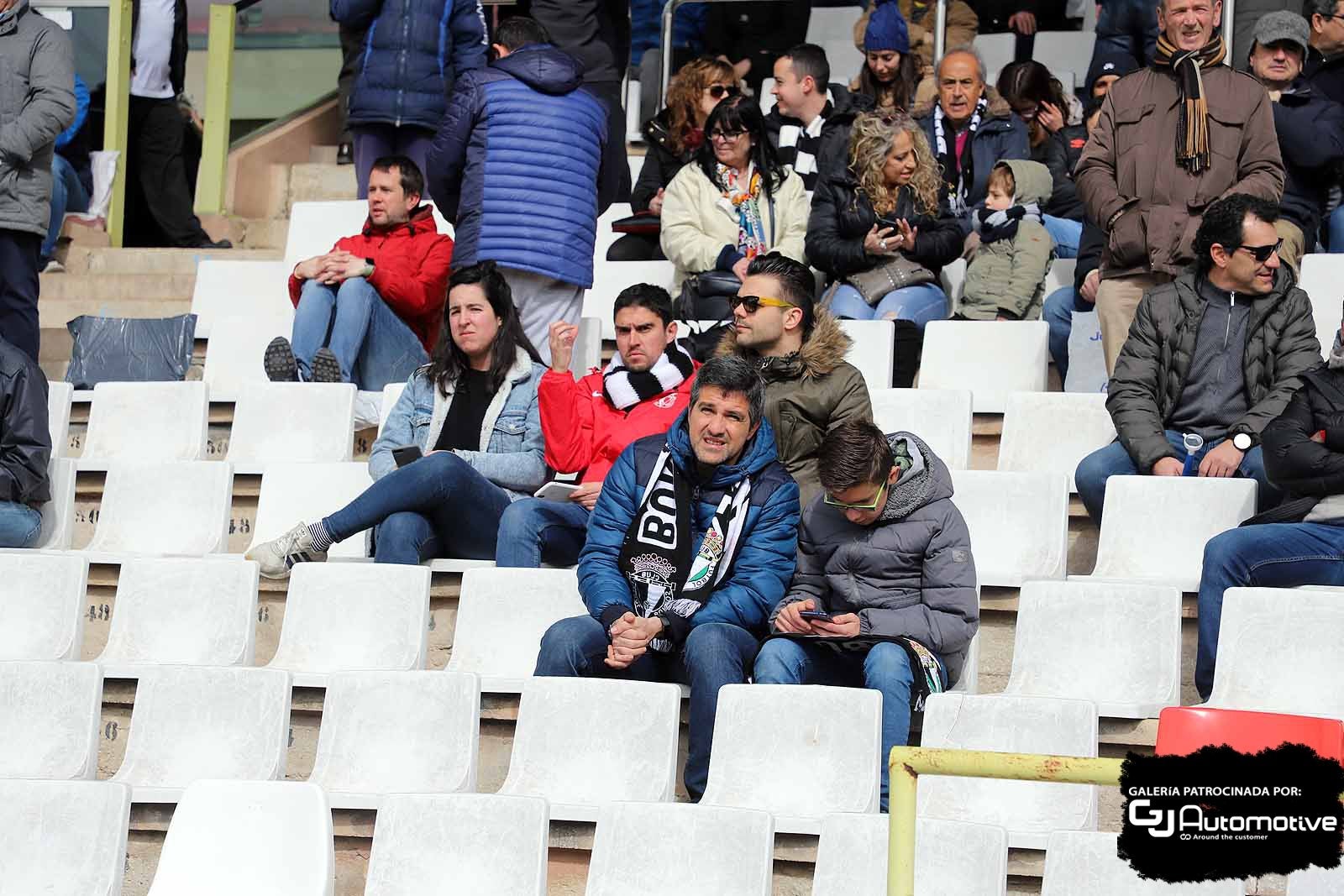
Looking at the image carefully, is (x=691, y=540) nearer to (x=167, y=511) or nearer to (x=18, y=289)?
(x=167, y=511)

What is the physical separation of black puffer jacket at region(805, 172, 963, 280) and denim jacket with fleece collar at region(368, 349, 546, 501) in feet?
4.12

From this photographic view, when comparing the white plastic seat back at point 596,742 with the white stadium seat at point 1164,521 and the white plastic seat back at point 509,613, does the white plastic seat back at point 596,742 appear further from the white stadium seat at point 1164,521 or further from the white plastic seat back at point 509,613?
the white stadium seat at point 1164,521

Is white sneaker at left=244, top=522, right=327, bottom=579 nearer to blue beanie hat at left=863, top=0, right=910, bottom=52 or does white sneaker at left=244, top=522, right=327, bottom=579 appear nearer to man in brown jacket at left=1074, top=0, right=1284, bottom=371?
man in brown jacket at left=1074, top=0, right=1284, bottom=371

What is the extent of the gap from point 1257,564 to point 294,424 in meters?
2.80

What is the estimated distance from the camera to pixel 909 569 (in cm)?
422

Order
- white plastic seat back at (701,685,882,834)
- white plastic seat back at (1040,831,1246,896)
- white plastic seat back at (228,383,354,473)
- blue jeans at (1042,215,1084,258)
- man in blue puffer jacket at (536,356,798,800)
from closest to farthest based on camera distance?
white plastic seat back at (1040,831,1246,896)
white plastic seat back at (701,685,882,834)
man in blue puffer jacket at (536,356,798,800)
white plastic seat back at (228,383,354,473)
blue jeans at (1042,215,1084,258)

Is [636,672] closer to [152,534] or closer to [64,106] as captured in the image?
[152,534]

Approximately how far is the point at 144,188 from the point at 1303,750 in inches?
264

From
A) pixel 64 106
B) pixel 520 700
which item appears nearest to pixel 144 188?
pixel 64 106

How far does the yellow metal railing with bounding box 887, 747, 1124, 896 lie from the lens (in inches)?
92.6

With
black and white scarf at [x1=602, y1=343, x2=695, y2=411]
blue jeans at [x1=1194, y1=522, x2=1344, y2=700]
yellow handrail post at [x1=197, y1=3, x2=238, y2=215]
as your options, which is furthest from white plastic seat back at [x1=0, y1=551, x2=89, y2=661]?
yellow handrail post at [x1=197, y1=3, x2=238, y2=215]

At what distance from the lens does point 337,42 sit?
8.78 metres

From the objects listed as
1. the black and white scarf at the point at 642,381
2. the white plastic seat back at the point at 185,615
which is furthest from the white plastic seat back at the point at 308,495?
the black and white scarf at the point at 642,381

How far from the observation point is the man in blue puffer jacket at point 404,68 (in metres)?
6.88
